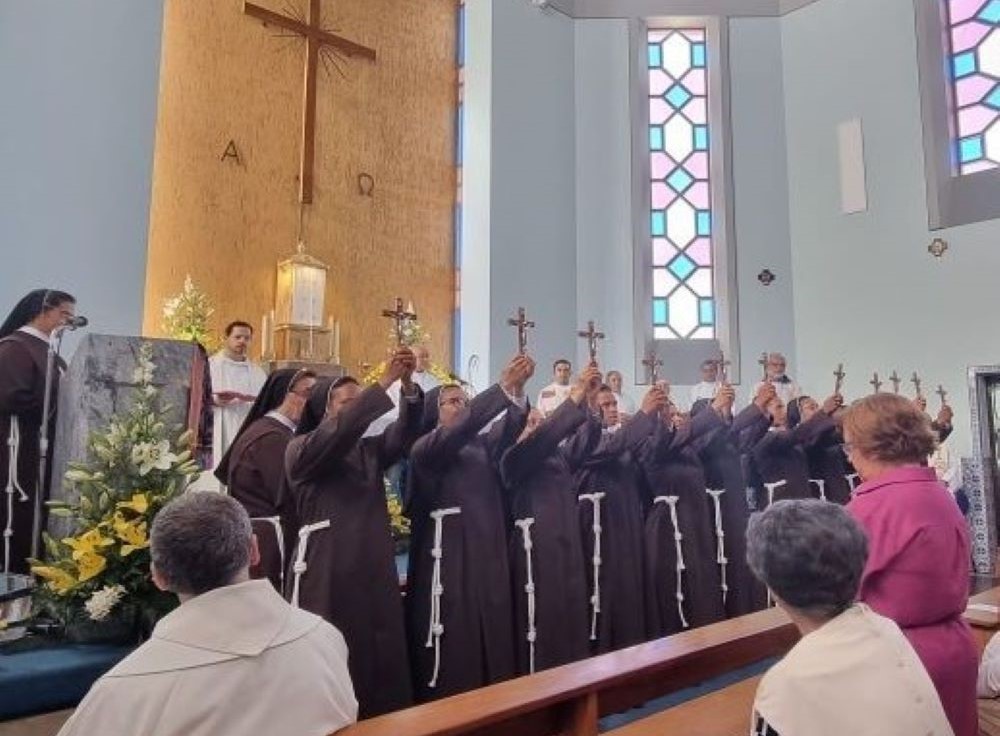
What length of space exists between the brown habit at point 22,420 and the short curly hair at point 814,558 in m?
3.84

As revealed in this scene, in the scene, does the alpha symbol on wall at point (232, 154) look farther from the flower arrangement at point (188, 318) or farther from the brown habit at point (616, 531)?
the brown habit at point (616, 531)

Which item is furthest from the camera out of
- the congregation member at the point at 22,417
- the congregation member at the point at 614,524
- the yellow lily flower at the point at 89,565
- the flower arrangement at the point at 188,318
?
the flower arrangement at the point at 188,318

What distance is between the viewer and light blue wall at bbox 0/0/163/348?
6680 mm

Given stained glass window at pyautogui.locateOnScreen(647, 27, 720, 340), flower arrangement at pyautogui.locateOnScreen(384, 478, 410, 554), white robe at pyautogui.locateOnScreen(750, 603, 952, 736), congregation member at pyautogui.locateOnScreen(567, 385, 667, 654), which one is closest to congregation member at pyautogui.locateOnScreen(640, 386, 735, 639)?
congregation member at pyautogui.locateOnScreen(567, 385, 667, 654)

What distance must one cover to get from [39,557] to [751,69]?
10794mm

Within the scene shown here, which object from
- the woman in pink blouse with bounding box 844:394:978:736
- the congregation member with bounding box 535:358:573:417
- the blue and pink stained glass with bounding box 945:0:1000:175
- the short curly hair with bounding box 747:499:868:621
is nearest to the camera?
the short curly hair with bounding box 747:499:868:621

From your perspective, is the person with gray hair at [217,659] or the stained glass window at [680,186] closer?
the person with gray hair at [217,659]

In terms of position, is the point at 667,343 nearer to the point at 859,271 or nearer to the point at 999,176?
the point at 859,271

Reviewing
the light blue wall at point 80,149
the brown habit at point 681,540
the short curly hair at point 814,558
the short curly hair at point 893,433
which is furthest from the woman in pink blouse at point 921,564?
the light blue wall at point 80,149

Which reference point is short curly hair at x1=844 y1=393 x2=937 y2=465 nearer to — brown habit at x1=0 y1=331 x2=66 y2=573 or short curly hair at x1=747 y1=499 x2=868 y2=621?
short curly hair at x1=747 y1=499 x2=868 y2=621

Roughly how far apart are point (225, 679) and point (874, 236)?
34.6ft

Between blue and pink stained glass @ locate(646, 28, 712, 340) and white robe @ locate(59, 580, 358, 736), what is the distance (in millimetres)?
9795

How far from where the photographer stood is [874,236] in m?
10.5

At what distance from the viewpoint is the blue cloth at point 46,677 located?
279 centimetres
